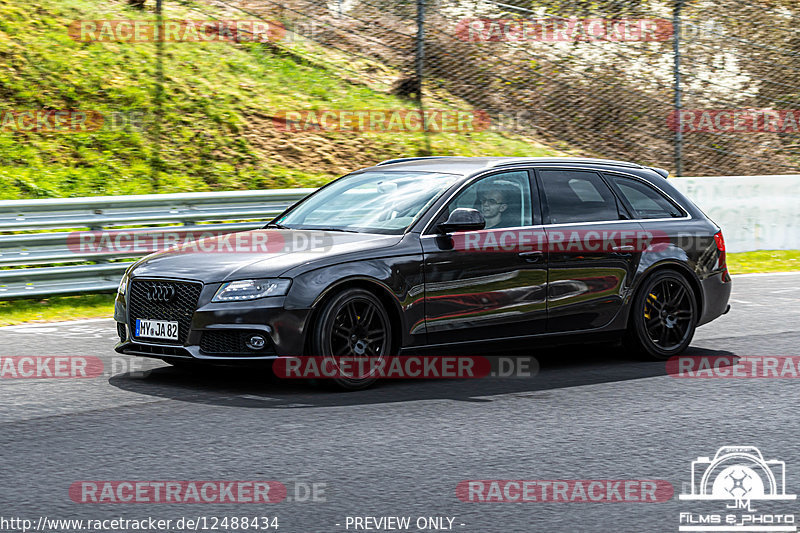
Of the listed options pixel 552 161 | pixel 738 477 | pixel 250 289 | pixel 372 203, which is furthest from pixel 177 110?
pixel 738 477

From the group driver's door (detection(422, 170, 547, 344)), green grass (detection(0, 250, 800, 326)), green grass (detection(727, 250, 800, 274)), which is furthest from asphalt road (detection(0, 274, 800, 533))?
green grass (detection(727, 250, 800, 274))

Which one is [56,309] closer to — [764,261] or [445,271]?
[445,271]

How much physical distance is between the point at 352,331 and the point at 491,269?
1.21m

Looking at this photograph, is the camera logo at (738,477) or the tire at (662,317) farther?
the tire at (662,317)

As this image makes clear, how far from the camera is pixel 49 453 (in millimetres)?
5945

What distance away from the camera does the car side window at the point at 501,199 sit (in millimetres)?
8352

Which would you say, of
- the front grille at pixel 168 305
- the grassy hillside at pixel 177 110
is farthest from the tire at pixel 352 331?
the grassy hillside at pixel 177 110

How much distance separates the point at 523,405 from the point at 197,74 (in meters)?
12.4

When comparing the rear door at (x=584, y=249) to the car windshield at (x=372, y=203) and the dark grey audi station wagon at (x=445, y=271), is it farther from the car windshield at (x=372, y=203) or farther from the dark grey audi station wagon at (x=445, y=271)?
the car windshield at (x=372, y=203)

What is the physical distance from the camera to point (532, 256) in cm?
834

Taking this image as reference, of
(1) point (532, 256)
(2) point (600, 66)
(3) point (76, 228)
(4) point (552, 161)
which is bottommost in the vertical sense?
(1) point (532, 256)

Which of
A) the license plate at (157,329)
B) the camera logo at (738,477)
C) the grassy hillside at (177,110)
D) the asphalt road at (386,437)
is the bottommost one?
the camera logo at (738,477)

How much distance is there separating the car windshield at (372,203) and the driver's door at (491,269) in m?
0.22

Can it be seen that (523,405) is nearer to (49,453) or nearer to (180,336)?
(180,336)
